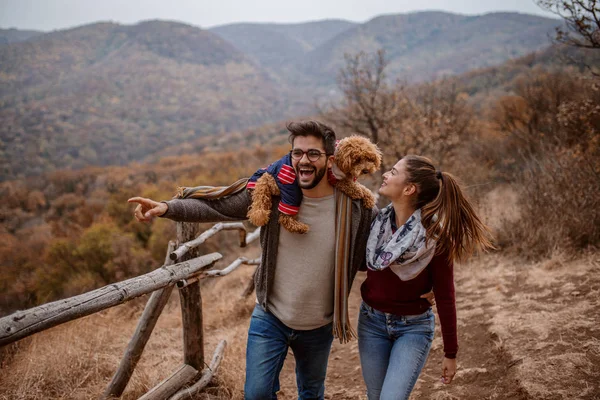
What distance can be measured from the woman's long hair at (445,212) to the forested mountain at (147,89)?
76.3m

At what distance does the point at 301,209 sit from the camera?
2219mm

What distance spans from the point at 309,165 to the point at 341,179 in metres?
0.23

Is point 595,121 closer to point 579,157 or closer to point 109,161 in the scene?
point 579,157

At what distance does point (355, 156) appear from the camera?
2.20 m

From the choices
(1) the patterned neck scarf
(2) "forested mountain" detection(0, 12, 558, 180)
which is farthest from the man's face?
(2) "forested mountain" detection(0, 12, 558, 180)

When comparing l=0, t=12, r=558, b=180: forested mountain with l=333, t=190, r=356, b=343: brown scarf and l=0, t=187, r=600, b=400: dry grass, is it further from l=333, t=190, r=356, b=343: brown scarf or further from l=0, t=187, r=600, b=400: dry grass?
l=333, t=190, r=356, b=343: brown scarf

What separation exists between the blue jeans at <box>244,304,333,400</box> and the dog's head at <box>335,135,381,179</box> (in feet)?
3.03

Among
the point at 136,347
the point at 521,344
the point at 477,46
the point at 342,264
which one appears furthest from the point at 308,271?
the point at 477,46

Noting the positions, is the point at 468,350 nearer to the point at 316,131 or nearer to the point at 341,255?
the point at 341,255

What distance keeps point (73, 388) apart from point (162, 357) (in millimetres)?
1005

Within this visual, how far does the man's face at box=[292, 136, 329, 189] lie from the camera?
2.13 meters

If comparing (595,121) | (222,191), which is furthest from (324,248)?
(595,121)

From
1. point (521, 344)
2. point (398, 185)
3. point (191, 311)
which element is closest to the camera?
point (398, 185)

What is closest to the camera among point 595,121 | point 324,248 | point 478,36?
point 324,248
